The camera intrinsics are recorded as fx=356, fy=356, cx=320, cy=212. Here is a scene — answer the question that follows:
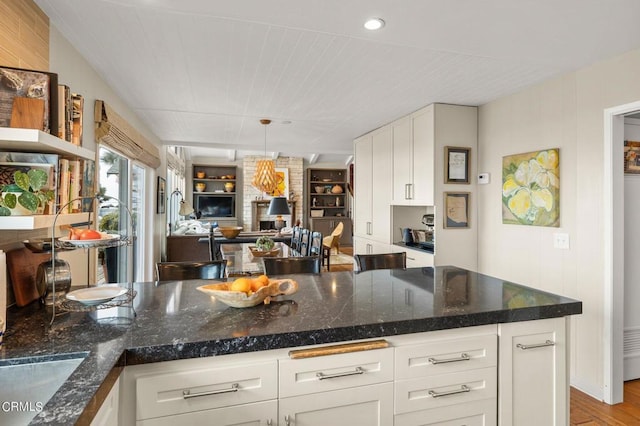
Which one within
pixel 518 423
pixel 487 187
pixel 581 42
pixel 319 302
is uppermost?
pixel 581 42

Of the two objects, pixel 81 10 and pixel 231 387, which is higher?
pixel 81 10

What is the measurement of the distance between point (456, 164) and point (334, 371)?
293cm

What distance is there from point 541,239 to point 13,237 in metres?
3.45

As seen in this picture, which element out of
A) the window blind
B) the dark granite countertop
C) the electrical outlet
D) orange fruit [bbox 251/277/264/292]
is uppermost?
the window blind

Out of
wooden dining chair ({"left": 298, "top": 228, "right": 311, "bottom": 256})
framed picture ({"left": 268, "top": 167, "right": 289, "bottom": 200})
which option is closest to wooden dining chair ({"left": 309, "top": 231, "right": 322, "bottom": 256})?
wooden dining chair ({"left": 298, "top": 228, "right": 311, "bottom": 256})

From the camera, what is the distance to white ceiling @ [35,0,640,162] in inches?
72.2

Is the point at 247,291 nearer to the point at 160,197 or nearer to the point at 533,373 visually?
the point at 533,373

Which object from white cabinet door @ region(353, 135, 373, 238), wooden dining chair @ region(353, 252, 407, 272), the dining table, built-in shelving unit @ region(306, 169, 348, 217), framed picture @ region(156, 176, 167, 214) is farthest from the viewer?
built-in shelving unit @ region(306, 169, 348, 217)

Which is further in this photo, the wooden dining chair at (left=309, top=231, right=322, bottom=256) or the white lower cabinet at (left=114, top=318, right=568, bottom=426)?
the wooden dining chair at (left=309, top=231, right=322, bottom=256)

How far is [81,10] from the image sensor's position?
6.13 feet

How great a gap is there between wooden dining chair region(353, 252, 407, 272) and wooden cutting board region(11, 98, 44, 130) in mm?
1936

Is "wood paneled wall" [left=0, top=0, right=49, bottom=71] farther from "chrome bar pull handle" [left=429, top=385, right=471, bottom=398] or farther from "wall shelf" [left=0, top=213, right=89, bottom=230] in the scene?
"chrome bar pull handle" [left=429, top=385, right=471, bottom=398]

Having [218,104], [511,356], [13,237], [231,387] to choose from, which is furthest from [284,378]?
→ [218,104]

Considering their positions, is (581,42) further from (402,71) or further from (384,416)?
(384,416)
